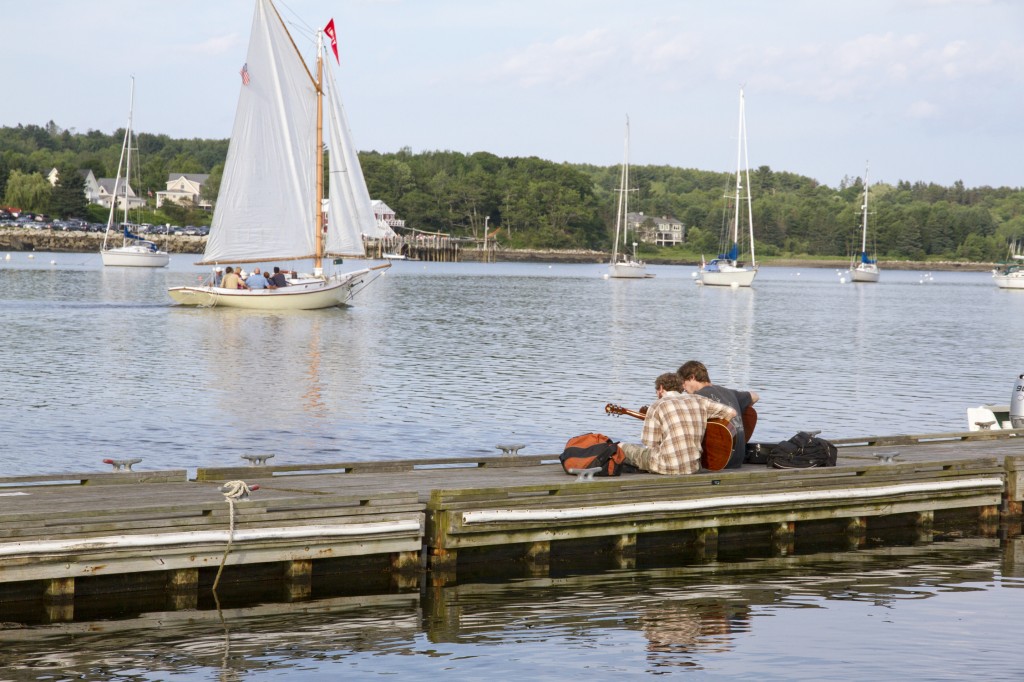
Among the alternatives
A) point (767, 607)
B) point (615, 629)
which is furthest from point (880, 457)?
point (615, 629)

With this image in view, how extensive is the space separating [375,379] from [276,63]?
27.7 metres

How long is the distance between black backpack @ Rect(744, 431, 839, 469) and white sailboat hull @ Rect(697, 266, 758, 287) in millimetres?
96329

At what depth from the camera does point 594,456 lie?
43.7 ft

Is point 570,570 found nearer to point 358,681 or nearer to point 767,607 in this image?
point 767,607

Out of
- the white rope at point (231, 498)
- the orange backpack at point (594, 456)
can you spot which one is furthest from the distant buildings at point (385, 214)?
the white rope at point (231, 498)

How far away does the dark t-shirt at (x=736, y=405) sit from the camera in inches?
515

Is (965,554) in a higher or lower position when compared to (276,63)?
lower

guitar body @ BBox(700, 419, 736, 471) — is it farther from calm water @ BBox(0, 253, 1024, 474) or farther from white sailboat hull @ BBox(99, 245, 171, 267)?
white sailboat hull @ BBox(99, 245, 171, 267)

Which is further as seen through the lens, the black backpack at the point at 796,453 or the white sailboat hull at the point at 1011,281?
the white sailboat hull at the point at 1011,281

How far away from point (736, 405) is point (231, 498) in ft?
17.8

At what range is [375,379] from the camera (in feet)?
109

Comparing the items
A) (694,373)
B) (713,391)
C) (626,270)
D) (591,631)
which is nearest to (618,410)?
(694,373)

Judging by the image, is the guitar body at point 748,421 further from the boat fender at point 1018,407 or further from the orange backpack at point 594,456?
the boat fender at point 1018,407

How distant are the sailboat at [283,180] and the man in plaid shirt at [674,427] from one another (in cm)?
4407
